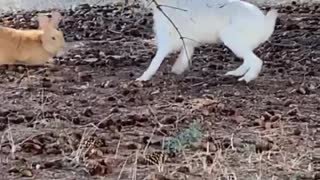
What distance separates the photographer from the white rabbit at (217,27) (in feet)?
21.3

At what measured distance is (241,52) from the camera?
260 inches

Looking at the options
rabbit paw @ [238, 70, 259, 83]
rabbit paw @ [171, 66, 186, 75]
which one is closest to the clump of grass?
rabbit paw @ [238, 70, 259, 83]

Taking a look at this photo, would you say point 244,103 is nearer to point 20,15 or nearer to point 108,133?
point 108,133

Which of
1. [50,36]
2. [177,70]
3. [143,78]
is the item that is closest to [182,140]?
[143,78]

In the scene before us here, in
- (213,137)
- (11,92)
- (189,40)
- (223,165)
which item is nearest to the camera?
(223,165)

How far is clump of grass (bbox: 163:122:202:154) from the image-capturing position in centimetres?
464

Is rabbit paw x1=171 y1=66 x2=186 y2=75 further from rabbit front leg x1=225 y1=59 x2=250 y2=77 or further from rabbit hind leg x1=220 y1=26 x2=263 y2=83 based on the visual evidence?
rabbit hind leg x1=220 y1=26 x2=263 y2=83

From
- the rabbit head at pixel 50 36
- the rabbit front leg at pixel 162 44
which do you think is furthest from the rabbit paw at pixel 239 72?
the rabbit head at pixel 50 36

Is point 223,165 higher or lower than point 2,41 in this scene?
lower

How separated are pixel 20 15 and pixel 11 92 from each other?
402 centimetres

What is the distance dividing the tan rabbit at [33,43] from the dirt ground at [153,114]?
109 mm

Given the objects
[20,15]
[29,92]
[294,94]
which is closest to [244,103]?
[294,94]

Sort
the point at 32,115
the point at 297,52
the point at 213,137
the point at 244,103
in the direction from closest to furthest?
1. the point at 213,137
2. the point at 32,115
3. the point at 244,103
4. the point at 297,52

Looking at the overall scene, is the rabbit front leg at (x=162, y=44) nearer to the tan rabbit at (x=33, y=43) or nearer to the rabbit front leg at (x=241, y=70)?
the rabbit front leg at (x=241, y=70)
